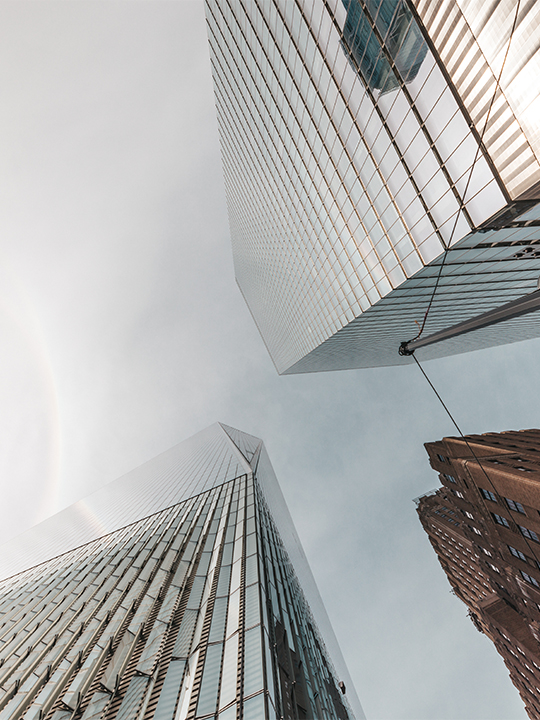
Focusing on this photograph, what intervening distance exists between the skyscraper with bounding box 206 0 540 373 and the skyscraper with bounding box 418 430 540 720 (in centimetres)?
1699

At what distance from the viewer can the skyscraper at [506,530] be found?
34.9m

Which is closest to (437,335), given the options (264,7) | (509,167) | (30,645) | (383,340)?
(509,167)

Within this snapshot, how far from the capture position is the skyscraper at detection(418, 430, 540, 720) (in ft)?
115

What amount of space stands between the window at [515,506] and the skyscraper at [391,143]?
22404 mm

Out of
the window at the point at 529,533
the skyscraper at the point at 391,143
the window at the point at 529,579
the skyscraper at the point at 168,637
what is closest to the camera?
the skyscraper at the point at 168,637

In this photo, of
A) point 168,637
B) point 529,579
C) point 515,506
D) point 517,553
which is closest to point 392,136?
point 168,637

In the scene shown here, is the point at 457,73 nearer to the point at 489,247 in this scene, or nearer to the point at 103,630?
the point at 489,247

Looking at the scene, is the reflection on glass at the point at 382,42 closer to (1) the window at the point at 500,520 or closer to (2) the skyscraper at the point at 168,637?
(2) the skyscraper at the point at 168,637

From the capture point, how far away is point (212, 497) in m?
39.0

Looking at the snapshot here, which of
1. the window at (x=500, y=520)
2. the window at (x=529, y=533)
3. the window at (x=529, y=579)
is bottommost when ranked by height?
the window at (x=529, y=579)

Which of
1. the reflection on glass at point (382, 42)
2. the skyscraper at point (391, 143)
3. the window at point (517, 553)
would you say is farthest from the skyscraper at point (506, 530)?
the reflection on glass at point (382, 42)

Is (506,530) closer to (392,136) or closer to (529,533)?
(529,533)

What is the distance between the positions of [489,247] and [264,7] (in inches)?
1215

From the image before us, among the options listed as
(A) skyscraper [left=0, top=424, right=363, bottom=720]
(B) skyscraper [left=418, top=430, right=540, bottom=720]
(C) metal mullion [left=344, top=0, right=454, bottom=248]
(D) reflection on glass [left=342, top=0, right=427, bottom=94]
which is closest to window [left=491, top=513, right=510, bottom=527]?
(B) skyscraper [left=418, top=430, right=540, bottom=720]
